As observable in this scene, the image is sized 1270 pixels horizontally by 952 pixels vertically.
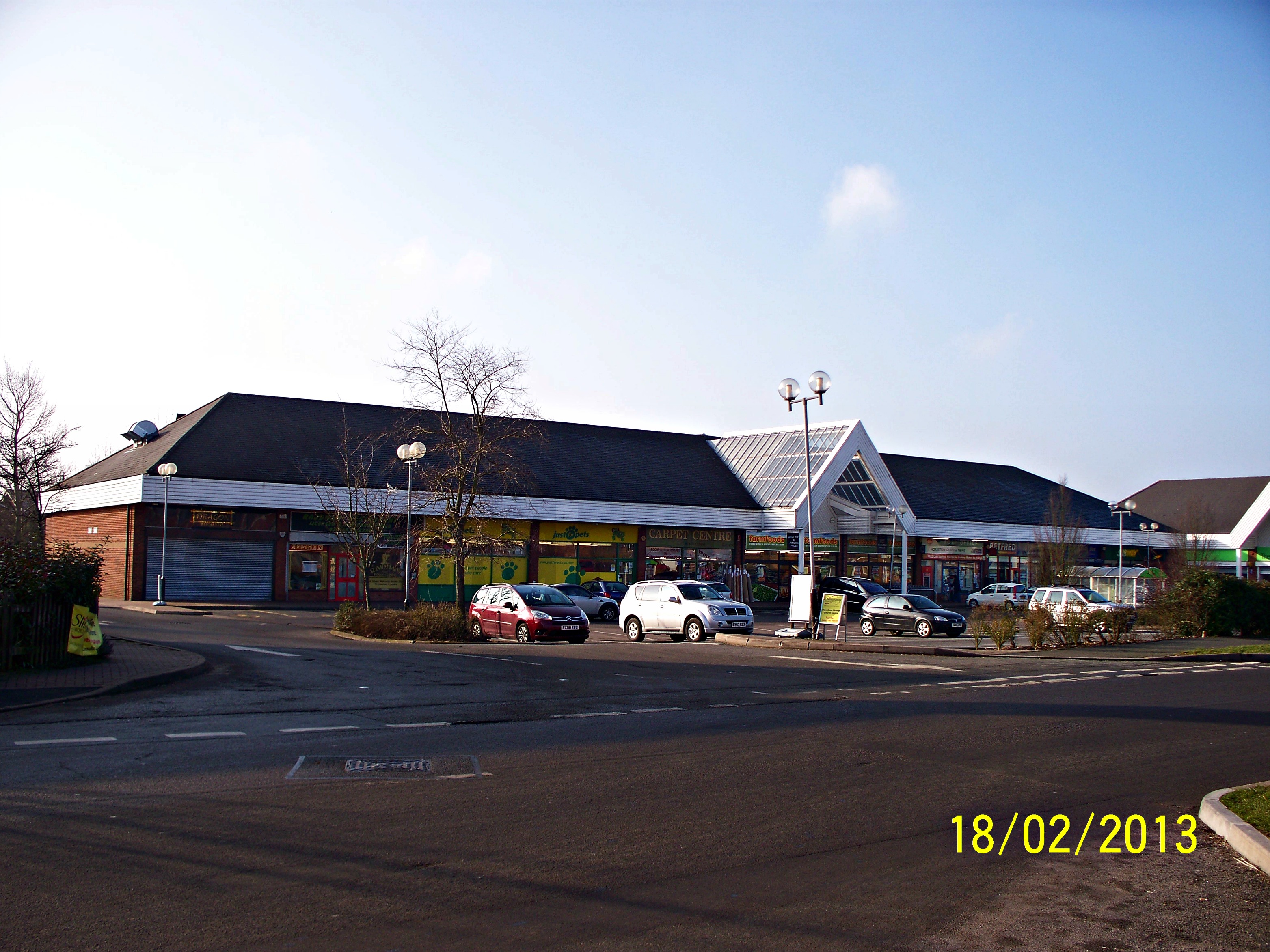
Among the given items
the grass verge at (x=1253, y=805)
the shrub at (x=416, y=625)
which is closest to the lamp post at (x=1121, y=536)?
the shrub at (x=416, y=625)

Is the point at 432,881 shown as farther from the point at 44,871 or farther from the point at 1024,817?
the point at 1024,817

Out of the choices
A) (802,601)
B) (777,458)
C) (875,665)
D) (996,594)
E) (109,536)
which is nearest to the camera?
(875,665)

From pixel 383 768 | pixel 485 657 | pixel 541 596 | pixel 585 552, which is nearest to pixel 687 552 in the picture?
pixel 585 552

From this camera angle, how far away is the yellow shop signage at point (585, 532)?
49000 millimetres

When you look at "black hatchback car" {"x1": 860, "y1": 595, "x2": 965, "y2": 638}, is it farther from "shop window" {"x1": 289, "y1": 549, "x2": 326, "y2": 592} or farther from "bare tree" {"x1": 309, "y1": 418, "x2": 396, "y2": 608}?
"shop window" {"x1": 289, "y1": 549, "x2": 326, "y2": 592}

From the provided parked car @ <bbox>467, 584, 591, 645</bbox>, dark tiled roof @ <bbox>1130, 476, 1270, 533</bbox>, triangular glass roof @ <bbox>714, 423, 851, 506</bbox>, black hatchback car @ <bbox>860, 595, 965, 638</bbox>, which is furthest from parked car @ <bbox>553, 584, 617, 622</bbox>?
dark tiled roof @ <bbox>1130, 476, 1270, 533</bbox>

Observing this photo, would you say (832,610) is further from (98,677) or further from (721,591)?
(98,677)

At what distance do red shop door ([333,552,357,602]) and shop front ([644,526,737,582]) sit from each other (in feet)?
47.3

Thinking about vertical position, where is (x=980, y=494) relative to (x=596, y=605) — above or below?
above

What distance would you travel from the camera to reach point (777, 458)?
56.5m

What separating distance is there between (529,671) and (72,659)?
24.6ft

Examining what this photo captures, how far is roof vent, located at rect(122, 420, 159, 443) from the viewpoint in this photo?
154 ft

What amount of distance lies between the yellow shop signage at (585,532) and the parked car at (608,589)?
3.82 metres
